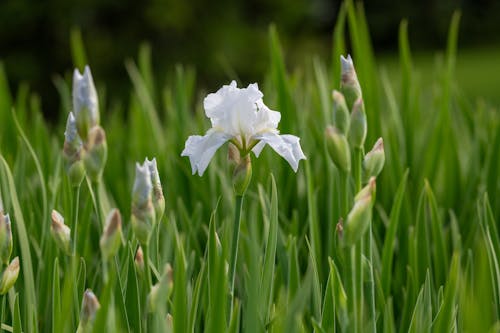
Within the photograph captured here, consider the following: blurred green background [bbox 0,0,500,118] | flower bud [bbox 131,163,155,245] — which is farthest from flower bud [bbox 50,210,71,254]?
blurred green background [bbox 0,0,500,118]

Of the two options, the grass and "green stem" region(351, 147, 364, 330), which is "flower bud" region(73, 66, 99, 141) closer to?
the grass

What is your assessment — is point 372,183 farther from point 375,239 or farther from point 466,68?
point 466,68

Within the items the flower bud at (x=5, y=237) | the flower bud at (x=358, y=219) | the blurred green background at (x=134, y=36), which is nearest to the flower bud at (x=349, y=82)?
the flower bud at (x=358, y=219)

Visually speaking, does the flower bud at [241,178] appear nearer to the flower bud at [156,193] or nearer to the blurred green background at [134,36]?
the flower bud at [156,193]

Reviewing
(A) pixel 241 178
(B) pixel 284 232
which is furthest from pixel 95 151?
(B) pixel 284 232

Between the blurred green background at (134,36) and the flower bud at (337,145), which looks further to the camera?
the blurred green background at (134,36)

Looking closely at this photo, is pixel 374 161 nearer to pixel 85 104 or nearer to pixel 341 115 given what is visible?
pixel 341 115
